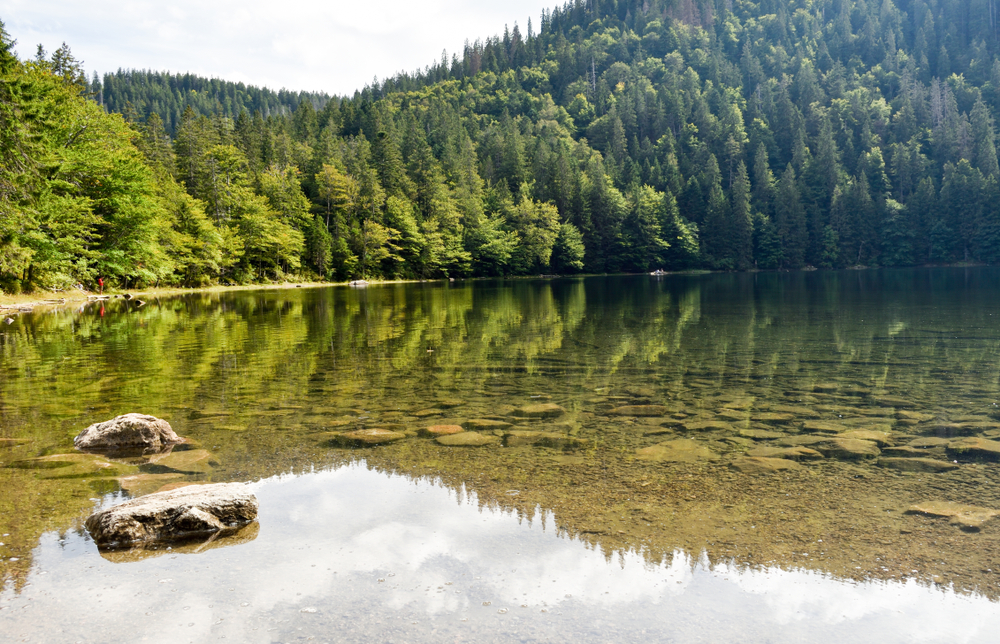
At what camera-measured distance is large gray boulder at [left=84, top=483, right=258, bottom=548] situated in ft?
18.7

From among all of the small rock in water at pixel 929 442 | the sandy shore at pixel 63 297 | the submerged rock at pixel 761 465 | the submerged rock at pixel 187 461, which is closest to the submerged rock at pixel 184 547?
the submerged rock at pixel 187 461

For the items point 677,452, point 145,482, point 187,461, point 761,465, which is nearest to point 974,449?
point 761,465

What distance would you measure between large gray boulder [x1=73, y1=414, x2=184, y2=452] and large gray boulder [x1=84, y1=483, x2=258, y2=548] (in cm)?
287

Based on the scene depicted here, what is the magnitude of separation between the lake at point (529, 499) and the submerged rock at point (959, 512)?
0.03 metres

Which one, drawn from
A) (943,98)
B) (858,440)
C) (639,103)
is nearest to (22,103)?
(858,440)

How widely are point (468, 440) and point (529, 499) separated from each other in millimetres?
2394

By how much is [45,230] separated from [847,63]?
19216cm

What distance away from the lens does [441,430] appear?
9570mm

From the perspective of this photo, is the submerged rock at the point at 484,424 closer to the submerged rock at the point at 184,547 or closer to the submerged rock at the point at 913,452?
the submerged rock at the point at 184,547

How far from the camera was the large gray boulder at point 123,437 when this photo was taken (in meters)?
8.65

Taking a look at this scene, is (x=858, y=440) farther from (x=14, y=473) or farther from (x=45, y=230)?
(x=45, y=230)

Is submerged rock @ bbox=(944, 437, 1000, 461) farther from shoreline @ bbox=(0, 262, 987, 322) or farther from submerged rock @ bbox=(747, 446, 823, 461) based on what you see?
shoreline @ bbox=(0, 262, 987, 322)

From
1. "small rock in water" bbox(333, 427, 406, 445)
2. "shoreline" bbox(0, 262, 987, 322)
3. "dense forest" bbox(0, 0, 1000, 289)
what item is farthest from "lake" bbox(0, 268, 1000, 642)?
"dense forest" bbox(0, 0, 1000, 289)

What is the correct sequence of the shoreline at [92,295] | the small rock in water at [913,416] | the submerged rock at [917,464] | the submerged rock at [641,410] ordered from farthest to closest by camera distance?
the shoreline at [92,295] < the submerged rock at [641,410] < the small rock in water at [913,416] < the submerged rock at [917,464]
